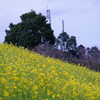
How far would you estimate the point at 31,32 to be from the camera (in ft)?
114

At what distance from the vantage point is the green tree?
33875 mm

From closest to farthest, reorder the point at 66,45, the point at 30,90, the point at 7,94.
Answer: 1. the point at 7,94
2. the point at 30,90
3. the point at 66,45

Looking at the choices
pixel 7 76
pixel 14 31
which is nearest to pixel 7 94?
pixel 7 76

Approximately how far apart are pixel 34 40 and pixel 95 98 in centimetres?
2543

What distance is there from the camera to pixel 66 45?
38.2m

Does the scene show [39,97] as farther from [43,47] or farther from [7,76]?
[43,47]

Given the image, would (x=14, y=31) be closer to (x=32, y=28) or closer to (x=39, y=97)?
(x=32, y=28)

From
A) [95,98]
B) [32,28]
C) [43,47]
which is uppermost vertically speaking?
[32,28]

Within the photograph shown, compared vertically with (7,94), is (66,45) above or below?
above

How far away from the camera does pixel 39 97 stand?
7.18 meters

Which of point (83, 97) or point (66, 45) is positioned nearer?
point (83, 97)

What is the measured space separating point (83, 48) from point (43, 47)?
23.4ft

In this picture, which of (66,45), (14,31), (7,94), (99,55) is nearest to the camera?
(7,94)

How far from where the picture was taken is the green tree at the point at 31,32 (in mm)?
33875
